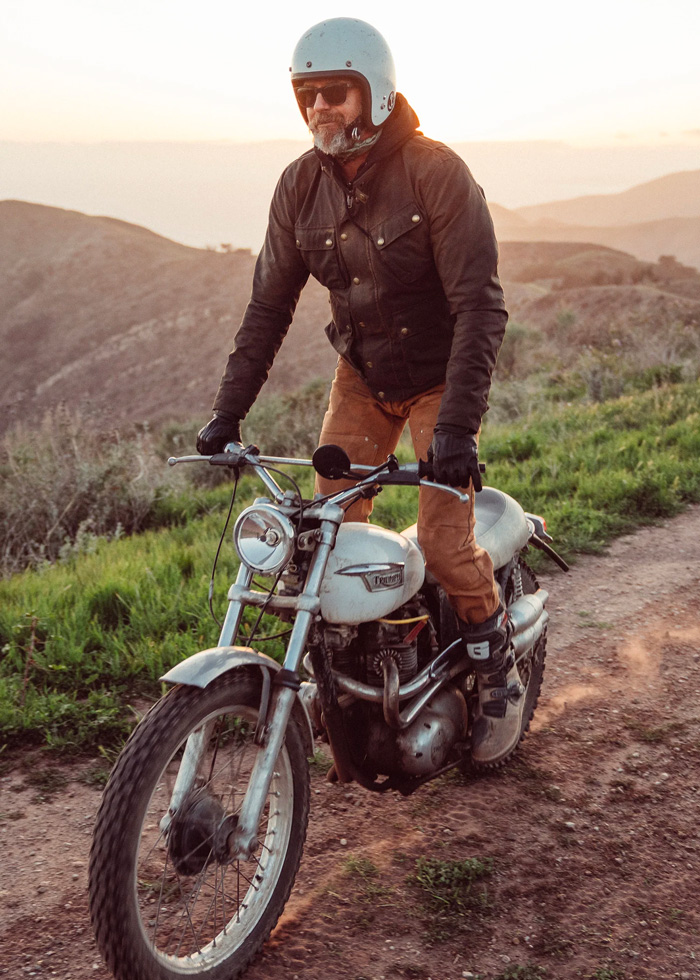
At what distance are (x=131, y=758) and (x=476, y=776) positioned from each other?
5.96ft

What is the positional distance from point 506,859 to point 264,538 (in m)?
1.52

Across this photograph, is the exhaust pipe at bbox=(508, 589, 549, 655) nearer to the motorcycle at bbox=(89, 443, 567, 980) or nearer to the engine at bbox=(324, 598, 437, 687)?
the motorcycle at bbox=(89, 443, 567, 980)

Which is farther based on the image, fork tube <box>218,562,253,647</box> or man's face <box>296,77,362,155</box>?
man's face <box>296,77,362,155</box>

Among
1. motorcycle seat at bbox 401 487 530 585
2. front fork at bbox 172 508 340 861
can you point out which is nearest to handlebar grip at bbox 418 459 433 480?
front fork at bbox 172 508 340 861

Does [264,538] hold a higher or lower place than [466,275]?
lower

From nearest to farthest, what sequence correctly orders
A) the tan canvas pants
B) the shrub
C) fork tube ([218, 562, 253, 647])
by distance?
fork tube ([218, 562, 253, 647])
the tan canvas pants
the shrub

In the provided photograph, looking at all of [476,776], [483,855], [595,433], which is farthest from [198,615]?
[595,433]

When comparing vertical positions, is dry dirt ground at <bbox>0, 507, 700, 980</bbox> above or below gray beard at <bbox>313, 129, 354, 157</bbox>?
below

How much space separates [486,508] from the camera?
3674 mm

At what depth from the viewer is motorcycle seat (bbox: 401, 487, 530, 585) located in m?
3.49

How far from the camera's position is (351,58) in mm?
2818

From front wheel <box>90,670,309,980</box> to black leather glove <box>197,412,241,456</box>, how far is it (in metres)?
0.87

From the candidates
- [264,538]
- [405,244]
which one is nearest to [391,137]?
[405,244]

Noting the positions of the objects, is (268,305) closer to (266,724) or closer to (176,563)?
(266,724)
